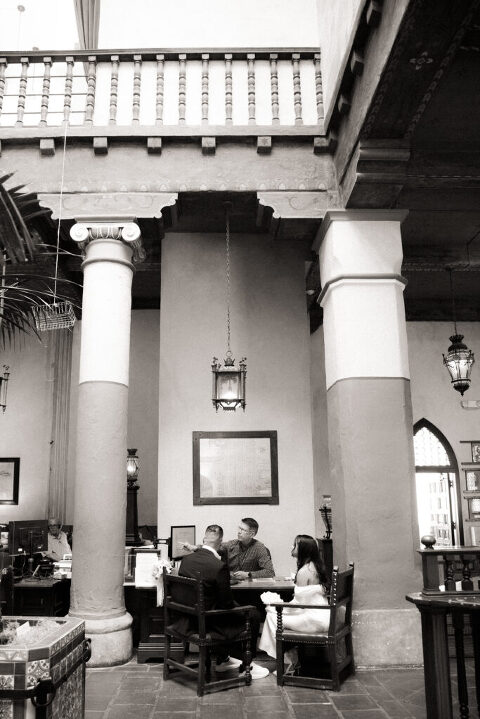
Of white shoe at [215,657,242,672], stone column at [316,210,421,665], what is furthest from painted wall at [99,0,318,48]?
white shoe at [215,657,242,672]

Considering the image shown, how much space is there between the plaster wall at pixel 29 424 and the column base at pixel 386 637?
7290 millimetres

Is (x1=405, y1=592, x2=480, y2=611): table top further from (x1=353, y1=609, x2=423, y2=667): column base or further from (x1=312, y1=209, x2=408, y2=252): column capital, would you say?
(x1=312, y1=209, x2=408, y2=252): column capital

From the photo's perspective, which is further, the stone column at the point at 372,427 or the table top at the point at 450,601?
the stone column at the point at 372,427

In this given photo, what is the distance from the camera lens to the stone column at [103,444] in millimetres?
6051

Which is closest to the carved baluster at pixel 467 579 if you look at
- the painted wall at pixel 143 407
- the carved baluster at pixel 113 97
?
the carved baluster at pixel 113 97

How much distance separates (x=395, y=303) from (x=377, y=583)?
8.83 ft

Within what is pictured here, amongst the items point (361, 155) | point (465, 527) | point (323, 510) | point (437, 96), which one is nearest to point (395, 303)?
point (361, 155)

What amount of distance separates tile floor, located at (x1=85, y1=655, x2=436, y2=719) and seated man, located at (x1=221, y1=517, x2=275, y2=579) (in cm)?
165

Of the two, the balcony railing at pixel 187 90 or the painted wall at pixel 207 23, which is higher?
the painted wall at pixel 207 23

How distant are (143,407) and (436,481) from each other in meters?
5.93

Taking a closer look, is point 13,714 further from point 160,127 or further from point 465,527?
point 465,527

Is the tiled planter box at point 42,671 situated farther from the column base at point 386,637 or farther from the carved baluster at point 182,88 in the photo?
the carved baluster at point 182,88

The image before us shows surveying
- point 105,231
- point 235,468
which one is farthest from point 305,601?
point 105,231

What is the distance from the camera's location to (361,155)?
18.9ft
